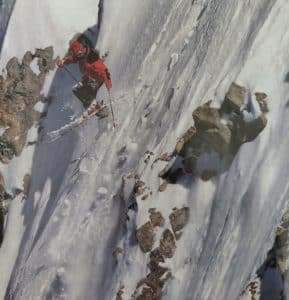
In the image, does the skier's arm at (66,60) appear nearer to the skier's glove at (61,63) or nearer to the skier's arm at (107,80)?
the skier's glove at (61,63)

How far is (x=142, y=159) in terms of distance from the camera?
12.7 meters

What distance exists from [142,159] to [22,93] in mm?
7385

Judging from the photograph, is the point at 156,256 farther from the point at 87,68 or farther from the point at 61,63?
the point at 61,63

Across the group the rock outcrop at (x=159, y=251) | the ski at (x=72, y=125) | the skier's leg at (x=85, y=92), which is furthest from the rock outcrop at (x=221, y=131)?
the skier's leg at (x=85, y=92)

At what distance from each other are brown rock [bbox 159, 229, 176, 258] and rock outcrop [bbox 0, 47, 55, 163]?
341 inches

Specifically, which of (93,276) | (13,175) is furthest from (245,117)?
(13,175)

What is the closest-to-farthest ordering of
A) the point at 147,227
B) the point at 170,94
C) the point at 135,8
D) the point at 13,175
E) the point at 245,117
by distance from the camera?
1. the point at 245,117
2. the point at 147,227
3. the point at 170,94
4. the point at 135,8
5. the point at 13,175

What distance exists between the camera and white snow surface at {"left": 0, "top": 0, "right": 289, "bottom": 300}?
32.9ft

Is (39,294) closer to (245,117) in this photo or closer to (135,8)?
(245,117)

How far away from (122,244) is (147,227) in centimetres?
94

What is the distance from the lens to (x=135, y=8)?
16406mm

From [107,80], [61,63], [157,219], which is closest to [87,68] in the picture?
[107,80]

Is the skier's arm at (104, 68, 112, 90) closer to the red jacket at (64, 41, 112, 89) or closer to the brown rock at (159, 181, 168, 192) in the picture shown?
the red jacket at (64, 41, 112, 89)

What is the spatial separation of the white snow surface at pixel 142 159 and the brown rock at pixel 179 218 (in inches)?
5.1
